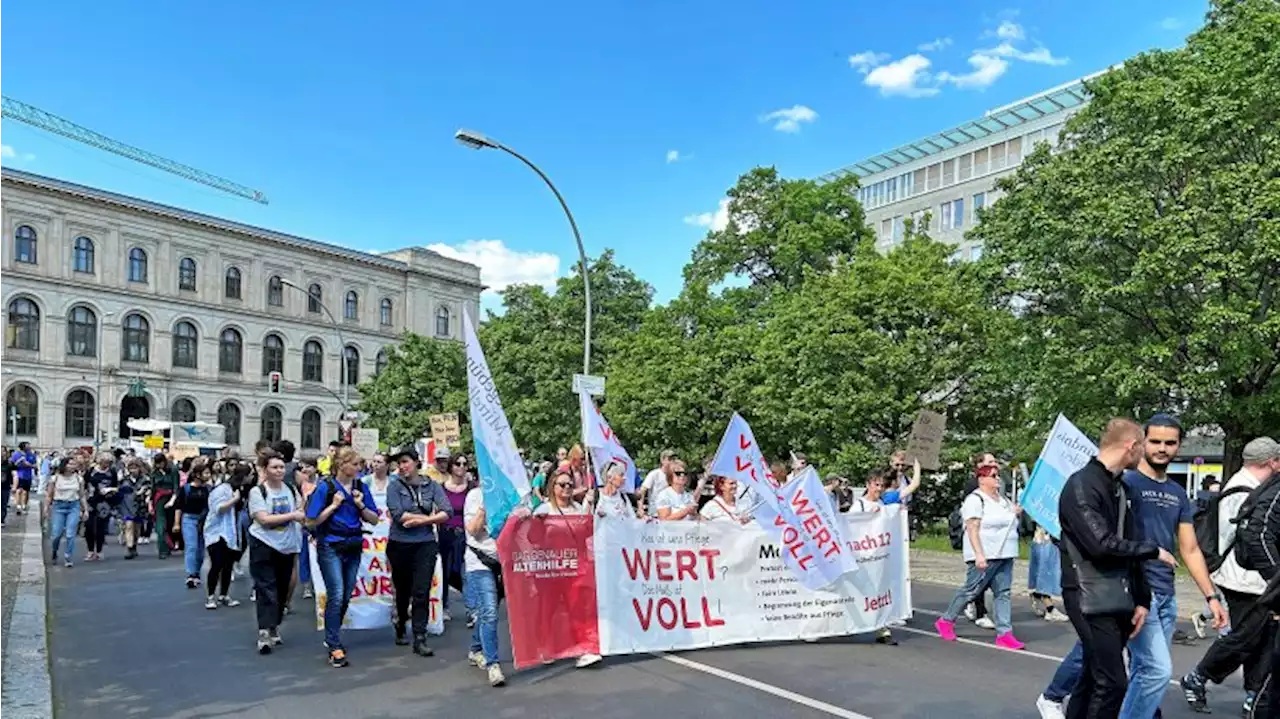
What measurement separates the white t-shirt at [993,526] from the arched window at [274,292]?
233 ft

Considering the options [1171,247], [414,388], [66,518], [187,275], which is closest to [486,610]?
[66,518]

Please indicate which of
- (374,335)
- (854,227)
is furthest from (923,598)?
(374,335)

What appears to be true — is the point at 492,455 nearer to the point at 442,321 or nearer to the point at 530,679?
the point at 530,679

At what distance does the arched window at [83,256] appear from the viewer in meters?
64.2

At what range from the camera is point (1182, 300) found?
20141mm

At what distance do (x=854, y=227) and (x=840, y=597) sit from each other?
37342 mm

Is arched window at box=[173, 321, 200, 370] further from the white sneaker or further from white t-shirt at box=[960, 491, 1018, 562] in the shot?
the white sneaker

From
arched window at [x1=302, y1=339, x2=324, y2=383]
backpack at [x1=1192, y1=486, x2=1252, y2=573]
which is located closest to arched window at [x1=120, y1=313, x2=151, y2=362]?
arched window at [x1=302, y1=339, x2=324, y2=383]

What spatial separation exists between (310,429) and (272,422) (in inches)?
125

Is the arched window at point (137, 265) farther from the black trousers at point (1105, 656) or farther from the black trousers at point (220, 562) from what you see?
the black trousers at point (1105, 656)

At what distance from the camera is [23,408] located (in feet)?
203

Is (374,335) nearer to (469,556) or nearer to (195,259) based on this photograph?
(195,259)

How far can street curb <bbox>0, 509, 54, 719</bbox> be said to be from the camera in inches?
272

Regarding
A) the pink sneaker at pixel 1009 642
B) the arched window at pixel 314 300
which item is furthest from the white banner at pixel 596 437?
the arched window at pixel 314 300
